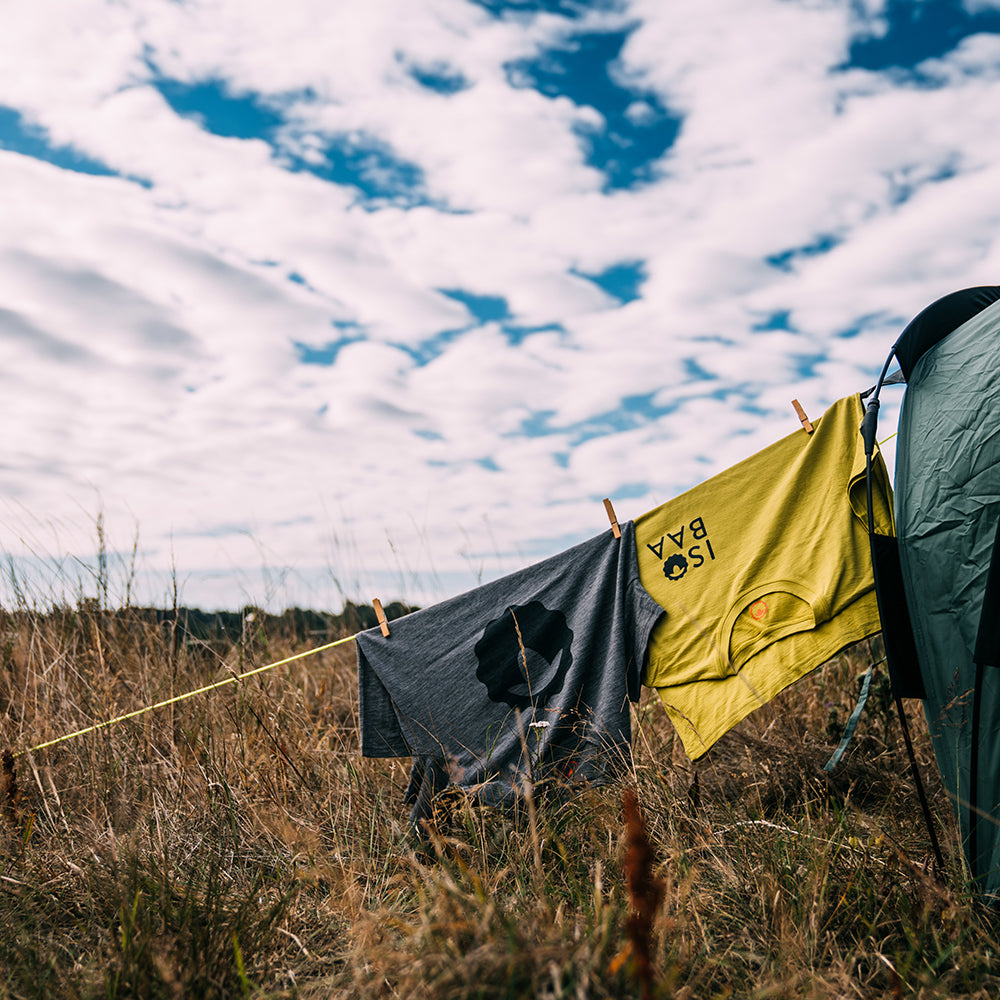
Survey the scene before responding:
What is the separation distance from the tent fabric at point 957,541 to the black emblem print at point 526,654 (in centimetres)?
107

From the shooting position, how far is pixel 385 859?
2096mm

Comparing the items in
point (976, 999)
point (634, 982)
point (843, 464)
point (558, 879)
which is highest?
point (843, 464)

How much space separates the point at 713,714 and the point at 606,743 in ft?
1.19

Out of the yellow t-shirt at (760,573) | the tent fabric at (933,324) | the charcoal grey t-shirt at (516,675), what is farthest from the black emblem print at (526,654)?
the tent fabric at (933,324)

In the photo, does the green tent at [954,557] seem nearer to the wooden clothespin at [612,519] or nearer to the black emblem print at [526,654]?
the wooden clothespin at [612,519]

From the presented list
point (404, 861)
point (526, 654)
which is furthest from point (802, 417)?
point (404, 861)

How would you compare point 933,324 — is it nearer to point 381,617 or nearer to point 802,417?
point 802,417

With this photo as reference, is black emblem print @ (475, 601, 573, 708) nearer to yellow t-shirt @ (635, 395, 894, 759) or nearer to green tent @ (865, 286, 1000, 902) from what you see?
yellow t-shirt @ (635, 395, 894, 759)

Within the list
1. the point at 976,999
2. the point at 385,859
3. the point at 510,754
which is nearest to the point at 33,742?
the point at 385,859

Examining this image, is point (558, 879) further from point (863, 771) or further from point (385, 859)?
point (863, 771)

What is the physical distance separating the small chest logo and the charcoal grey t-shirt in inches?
4.2

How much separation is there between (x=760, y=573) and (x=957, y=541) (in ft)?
1.88

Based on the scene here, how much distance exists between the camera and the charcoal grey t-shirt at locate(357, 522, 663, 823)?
2281 millimetres

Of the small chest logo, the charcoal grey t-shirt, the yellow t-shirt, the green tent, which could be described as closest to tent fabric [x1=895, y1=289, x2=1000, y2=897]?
the green tent
